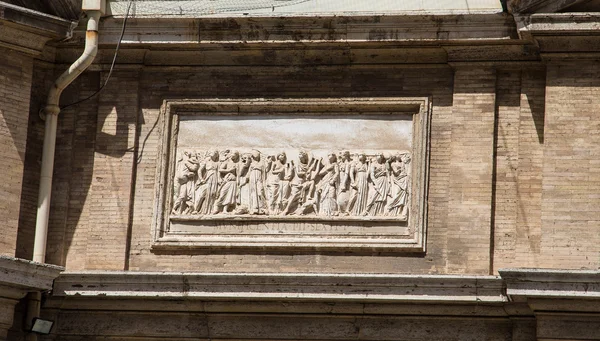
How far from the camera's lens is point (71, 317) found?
1862 centimetres

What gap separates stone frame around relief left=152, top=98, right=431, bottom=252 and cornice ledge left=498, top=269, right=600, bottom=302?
1.42 m

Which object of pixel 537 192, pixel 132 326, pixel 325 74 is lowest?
pixel 132 326

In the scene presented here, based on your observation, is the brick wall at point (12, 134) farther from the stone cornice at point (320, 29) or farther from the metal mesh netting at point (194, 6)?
the metal mesh netting at point (194, 6)

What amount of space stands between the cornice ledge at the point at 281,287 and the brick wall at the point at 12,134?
78 centimetres

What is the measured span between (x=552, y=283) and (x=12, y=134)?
5.80m

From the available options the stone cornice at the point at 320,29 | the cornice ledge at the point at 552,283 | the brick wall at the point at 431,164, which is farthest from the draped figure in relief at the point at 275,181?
the cornice ledge at the point at 552,283

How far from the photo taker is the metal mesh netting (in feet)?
62.9

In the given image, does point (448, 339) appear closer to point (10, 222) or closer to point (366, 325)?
point (366, 325)

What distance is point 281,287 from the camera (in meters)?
18.0

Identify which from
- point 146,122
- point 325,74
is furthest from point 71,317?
point 325,74

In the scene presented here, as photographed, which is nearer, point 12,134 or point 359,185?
point 359,185

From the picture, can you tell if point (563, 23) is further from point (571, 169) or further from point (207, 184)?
point (207, 184)

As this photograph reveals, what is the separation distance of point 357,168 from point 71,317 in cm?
331

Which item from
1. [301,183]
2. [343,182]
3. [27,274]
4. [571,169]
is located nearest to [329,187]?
[343,182]
